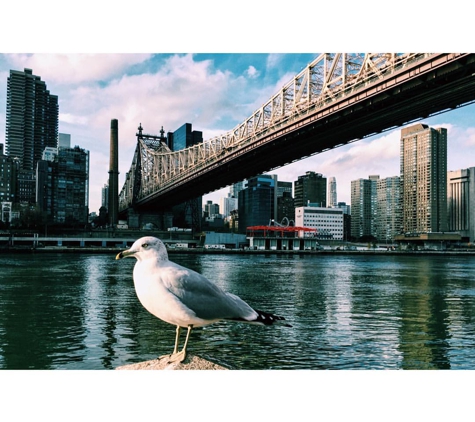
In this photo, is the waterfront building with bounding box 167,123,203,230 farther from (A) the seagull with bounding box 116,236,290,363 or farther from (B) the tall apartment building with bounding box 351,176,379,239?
(A) the seagull with bounding box 116,236,290,363

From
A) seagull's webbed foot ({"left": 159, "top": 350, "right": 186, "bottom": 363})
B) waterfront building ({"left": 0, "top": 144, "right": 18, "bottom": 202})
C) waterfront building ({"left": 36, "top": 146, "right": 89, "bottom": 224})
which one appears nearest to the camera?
seagull's webbed foot ({"left": 159, "top": 350, "right": 186, "bottom": 363})

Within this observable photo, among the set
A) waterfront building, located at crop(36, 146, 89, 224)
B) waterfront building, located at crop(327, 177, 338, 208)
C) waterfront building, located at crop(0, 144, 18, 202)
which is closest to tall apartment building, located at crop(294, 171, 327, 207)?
waterfront building, located at crop(327, 177, 338, 208)

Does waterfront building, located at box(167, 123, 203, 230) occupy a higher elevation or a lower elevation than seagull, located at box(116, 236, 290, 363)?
higher

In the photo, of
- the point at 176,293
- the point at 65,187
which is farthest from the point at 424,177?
the point at 176,293

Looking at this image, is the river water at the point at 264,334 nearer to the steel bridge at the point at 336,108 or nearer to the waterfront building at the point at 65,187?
the steel bridge at the point at 336,108

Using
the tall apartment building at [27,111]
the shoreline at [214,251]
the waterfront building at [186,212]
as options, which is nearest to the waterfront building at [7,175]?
the tall apartment building at [27,111]
